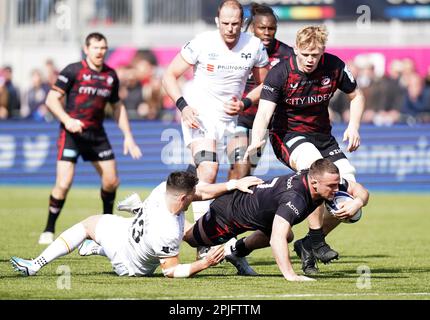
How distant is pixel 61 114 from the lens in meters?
14.1

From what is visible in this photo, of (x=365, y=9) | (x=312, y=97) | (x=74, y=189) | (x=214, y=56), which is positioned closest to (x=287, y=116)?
(x=312, y=97)

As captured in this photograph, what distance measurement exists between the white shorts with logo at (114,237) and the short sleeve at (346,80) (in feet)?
9.75

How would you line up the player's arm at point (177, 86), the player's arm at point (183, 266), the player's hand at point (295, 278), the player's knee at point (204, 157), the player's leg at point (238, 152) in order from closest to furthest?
the player's arm at point (183, 266), the player's hand at point (295, 278), the player's arm at point (177, 86), the player's knee at point (204, 157), the player's leg at point (238, 152)

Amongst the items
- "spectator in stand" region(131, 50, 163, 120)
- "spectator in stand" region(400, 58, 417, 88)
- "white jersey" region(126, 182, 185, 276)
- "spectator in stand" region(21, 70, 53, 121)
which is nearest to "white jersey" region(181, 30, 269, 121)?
"white jersey" region(126, 182, 185, 276)

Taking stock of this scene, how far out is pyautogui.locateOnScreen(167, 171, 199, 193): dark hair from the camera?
9516 millimetres

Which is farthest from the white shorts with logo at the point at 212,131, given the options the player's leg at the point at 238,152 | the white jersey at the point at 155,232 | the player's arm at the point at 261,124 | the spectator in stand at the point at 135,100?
the spectator in stand at the point at 135,100

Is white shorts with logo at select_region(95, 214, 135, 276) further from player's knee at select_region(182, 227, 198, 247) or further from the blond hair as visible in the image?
the blond hair

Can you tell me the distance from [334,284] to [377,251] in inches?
152

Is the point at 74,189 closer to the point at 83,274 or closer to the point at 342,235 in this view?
the point at 342,235

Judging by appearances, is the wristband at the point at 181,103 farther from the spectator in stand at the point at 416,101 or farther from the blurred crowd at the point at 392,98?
the spectator in stand at the point at 416,101

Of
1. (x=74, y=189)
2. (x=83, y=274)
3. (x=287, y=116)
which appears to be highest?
(x=287, y=116)

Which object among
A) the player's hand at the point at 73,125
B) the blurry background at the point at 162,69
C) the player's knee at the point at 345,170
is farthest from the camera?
the blurry background at the point at 162,69

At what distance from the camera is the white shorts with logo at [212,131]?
1205 cm

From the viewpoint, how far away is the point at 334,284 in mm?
9758
